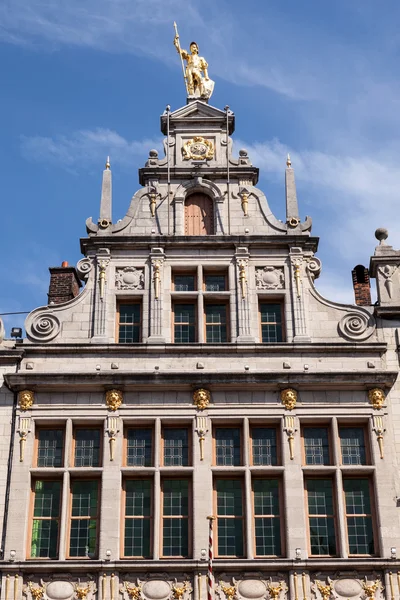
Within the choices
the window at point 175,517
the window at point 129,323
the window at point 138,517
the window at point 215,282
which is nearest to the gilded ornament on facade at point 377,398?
the window at point 215,282

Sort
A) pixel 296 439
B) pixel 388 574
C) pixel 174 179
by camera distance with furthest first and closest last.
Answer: pixel 174 179, pixel 296 439, pixel 388 574

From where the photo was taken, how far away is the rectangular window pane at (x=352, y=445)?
79.6ft

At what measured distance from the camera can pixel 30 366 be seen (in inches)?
992

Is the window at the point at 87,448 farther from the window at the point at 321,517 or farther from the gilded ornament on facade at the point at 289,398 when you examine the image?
the window at the point at 321,517

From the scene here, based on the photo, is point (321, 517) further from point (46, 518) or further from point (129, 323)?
point (129, 323)

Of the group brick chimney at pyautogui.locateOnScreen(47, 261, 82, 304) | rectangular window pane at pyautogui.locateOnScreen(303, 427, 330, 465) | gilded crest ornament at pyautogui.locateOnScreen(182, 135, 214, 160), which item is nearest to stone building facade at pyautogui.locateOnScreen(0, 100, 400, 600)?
rectangular window pane at pyautogui.locateOnScreen(303, 427, 330, 465)

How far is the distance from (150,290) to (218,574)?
7552 millimetres

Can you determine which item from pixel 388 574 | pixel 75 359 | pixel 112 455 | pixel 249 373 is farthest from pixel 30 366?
pixel 388 574

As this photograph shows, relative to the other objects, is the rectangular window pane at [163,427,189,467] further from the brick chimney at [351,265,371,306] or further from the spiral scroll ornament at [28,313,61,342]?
the brick chimney at [351,265,371,306]

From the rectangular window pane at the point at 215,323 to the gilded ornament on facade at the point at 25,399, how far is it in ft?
15.1

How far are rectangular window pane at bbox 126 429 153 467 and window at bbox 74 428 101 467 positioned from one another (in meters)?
0.74

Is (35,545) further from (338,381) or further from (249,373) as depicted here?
(338,381)

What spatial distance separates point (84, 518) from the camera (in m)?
23.5

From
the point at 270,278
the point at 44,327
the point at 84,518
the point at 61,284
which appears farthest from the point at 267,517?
the point at 61,284
